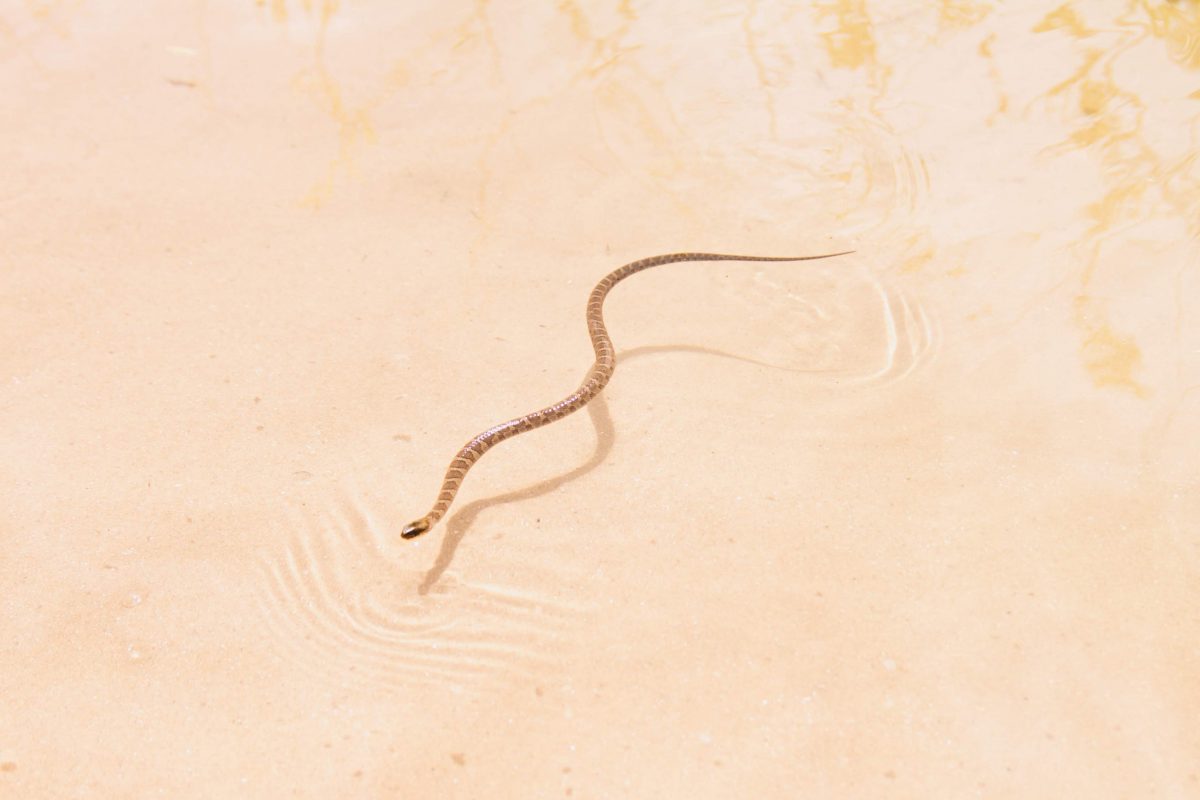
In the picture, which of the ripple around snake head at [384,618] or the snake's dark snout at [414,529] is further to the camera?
the snake's dark snout at [414,529]

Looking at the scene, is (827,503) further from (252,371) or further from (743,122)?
(743,122)

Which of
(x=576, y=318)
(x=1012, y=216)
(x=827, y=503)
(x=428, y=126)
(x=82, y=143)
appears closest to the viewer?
(x=827, y=503)

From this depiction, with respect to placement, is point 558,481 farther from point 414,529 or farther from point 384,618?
point 384,618

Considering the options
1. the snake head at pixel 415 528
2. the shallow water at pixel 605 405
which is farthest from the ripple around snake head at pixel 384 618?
the snake head at pixel 415 528

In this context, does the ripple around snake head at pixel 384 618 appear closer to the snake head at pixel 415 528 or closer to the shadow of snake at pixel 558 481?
the shadow of snake at pixel 558 481

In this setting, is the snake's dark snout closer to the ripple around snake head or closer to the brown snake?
the brown snake

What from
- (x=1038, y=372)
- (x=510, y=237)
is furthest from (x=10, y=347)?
(x=1038, y=372)
